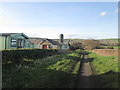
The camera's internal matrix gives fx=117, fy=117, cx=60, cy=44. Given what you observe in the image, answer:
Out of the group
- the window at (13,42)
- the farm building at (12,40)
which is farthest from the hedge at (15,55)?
the window at (13,42)

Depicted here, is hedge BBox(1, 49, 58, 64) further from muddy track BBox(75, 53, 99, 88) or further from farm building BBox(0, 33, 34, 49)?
muddy track BBox(75, 53, 99, 88)

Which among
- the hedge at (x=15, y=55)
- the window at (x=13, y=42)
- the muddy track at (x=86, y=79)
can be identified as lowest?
the muddy track at (x=86, y=79)

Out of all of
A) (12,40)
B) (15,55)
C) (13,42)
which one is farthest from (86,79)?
(13,42)

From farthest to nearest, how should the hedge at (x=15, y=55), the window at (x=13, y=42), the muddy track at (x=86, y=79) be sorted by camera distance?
1. the window at (x=13, y=42)
2. the hedge at (x=15, y=55)
3. the muddy track at (x=86, y=79)

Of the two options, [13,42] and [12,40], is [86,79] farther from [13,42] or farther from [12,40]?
[13,42]

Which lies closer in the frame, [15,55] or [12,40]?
[15,55]

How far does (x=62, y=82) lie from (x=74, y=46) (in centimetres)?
6098

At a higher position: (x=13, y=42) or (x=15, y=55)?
(x=13, y=42)

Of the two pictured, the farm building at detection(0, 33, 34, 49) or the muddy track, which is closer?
the muddy track

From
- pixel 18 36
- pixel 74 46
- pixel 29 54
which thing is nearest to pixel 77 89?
pixel 29 54

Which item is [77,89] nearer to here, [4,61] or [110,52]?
[4,61]

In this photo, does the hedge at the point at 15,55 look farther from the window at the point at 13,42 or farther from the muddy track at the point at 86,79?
the muddy track at the point at 86,79

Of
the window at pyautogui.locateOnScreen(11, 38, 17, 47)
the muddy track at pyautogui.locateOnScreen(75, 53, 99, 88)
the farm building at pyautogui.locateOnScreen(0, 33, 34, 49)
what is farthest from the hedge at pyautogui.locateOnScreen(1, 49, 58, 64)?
the muddy track at pyautogui.locateOnScreen(75, 53, 99, 88)

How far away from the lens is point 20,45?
24203 mm
